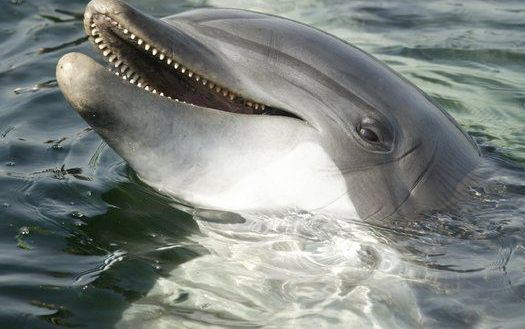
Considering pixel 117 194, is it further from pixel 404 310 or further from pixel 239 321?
pixel 404 310

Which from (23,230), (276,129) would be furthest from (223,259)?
(23,230)

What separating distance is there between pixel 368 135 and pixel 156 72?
1460 millimetres

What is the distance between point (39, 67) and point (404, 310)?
20.4 feet

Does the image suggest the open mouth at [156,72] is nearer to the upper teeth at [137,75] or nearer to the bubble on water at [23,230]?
the upper teeth at [137,75]

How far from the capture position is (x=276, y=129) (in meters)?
6.27

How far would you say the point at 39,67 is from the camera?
1084cm

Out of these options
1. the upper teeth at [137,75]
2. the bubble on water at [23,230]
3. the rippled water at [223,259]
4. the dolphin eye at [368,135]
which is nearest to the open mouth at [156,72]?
the upper teeth at [137,75]

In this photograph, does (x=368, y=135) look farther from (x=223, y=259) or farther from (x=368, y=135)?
(x=223, y=259)

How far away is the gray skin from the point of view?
6.12 meters

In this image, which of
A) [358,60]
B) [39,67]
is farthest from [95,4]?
[39,67]

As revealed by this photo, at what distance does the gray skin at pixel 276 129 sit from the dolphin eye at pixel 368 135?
15mm

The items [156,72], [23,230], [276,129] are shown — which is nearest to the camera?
[276,129]

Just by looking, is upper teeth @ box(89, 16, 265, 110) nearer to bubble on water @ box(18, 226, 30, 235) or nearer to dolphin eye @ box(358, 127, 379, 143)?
dolphin eye @ box(358, 127, 379, 143)

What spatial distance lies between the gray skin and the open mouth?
0.04 metres
